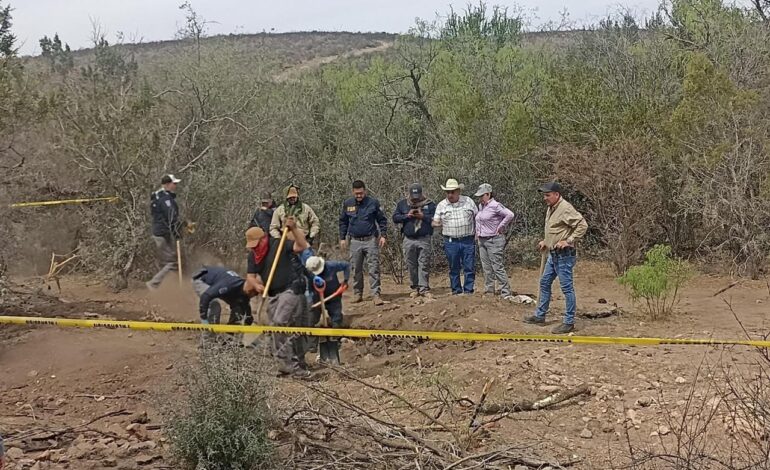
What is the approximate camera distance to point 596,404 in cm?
648

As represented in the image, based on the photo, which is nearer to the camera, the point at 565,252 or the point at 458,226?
the point at 565,252

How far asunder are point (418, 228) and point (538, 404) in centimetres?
525

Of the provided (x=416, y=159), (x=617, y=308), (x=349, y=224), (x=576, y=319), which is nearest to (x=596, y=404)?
(x=576, y=319)

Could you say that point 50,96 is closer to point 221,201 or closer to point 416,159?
point 221,201

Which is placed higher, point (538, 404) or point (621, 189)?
point (621, 189)

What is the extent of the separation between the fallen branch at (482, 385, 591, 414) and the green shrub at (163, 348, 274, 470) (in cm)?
207

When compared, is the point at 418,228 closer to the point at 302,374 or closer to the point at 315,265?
the point at 315,265

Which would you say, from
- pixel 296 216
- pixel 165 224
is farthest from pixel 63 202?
pixel 296 216

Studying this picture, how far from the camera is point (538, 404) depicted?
648cm

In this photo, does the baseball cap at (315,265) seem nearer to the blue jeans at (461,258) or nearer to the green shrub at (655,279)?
the blue jeans at (461,258)

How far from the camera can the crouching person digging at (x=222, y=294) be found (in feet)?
26.9

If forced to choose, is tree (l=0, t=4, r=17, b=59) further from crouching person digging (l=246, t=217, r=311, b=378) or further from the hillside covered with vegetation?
crouching person digging (l=246, t=217, r=311, b=378)

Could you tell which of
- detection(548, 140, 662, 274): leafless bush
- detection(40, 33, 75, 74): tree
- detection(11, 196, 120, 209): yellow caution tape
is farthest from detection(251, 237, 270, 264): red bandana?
detection(40, 33, 75, 74): tree

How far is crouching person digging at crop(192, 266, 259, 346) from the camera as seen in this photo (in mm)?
8211
